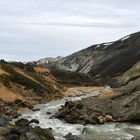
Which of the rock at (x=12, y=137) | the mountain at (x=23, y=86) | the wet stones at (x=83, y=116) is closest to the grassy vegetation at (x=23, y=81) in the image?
the mountain at (x=23, y=86)

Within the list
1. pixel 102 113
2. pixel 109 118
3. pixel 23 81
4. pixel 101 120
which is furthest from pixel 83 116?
pixel 23 81

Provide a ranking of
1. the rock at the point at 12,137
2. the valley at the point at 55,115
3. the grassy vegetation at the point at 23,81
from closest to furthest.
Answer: the rock at the point at 12,137 < the valley at the point at 55,115 < the grassy vegetation at the point at 23,81

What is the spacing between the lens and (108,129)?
205 ft

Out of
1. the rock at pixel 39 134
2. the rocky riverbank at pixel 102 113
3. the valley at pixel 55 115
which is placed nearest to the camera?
the rock at pixel 39 134

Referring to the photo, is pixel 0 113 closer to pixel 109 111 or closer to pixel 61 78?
pixel 109 111

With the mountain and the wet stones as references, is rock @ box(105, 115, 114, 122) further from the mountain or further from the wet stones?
the mountain

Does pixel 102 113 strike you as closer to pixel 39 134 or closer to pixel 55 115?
pixel 55 115

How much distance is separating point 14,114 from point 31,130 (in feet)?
83.9

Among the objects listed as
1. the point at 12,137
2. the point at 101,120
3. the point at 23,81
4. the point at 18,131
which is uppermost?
the point at 23,81

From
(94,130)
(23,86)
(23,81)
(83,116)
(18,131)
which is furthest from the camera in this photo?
(23,81)

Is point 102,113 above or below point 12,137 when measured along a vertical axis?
below

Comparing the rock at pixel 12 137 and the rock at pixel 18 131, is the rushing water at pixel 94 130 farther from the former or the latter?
the rock at pixel 12 137

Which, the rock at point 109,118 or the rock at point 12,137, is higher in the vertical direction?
the rock at point 12,137

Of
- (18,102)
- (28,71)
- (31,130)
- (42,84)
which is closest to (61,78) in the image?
(28,71)
